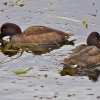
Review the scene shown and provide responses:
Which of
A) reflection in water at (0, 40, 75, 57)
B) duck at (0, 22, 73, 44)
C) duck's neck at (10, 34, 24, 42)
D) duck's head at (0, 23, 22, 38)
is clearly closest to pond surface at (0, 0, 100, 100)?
reflection in water at (0, 40, 75, 57)

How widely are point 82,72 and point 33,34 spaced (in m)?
4.63

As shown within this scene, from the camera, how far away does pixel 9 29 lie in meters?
21.2

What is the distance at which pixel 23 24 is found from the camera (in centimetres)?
2256

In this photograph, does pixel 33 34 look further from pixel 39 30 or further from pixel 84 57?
pixel 84 57

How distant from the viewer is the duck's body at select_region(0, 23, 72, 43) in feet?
68.4

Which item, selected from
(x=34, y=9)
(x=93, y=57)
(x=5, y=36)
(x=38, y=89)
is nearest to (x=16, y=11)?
(x=34, y=9)

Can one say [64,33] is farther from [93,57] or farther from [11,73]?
[11,73]

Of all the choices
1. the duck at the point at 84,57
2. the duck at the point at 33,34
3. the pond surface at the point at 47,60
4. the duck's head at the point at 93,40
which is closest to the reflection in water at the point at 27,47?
the duck at the point at 33,34

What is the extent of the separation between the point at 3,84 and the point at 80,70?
285 cm

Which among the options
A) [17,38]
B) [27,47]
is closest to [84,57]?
[27,47]

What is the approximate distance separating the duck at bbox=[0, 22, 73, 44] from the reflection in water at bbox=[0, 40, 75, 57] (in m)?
0.26

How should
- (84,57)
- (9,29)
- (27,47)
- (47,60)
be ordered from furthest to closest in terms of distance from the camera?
(9,29)
(27,47)
(47,60)
(84,57)

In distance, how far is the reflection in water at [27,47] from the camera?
1927cm

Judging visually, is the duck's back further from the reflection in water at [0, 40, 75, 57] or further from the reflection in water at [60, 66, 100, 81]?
the reflection in water at [60, 66, 100, 81]
